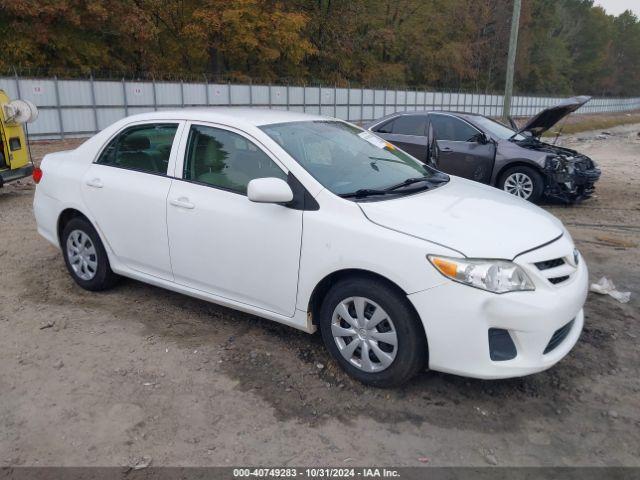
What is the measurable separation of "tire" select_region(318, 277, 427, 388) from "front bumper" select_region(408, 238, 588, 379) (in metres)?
0.09

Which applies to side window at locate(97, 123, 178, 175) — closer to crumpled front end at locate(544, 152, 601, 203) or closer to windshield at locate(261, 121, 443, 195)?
windshield at locate(261, 121, 443, 195)

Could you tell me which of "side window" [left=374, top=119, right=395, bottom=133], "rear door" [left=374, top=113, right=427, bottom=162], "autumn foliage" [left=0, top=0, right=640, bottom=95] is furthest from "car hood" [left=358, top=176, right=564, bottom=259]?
"autumn foliage" [left=0, top=0, right=640, bottom=95]

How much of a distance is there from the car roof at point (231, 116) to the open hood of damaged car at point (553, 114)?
5.23 metres

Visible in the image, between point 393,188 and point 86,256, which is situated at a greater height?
point 393,188

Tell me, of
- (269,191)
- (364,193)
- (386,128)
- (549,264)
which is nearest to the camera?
(549,264)

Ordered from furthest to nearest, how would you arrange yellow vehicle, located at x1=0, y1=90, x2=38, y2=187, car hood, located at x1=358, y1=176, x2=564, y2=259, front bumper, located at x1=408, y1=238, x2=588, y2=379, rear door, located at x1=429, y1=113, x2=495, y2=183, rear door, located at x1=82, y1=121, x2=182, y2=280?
1. rear door, located at x1=429, y1=113, x2=495, y2=183
2. yellow vehicle, located at x1=0, y1=90, x2=38, y2=187
3. rear door, located at x1=82, y1=121, x2=182, y2=280
4. car hood, located at x1=358, y1=176, x2=564, y2=259
5. front bumper, located at x1=408, y1=238, x2=588, y2=379

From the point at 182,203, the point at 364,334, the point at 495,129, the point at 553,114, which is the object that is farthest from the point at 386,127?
the point at 364,334

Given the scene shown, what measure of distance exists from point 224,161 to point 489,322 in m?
2.13

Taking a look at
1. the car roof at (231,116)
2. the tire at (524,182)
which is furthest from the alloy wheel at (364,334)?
the tire at (524,182)

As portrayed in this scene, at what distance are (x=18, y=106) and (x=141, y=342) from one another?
5.91 metres

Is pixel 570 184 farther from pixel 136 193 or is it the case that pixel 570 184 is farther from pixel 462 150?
pixel 136 193

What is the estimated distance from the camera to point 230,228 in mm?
3721

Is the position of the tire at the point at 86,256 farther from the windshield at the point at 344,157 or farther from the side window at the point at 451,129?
the side window at the point at 451,129

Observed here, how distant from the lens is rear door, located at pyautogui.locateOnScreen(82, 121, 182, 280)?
418 cm
